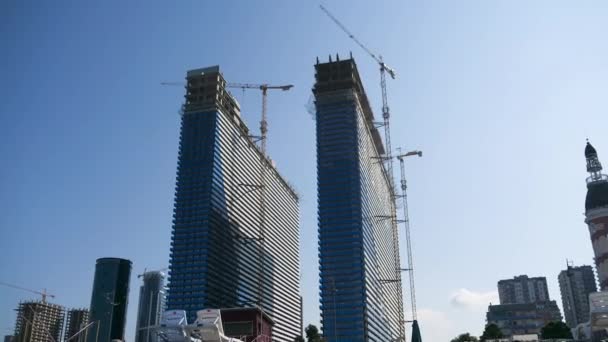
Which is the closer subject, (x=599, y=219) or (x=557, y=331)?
(x=599, y=219)

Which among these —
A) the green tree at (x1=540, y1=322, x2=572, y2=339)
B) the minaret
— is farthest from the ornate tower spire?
the green tree at (x1=540, y1=322, x2=572, y2=339)

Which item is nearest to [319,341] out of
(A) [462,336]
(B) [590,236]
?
(A) [462,336]

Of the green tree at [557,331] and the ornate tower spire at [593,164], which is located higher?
the ornate tower spire at [593,164]

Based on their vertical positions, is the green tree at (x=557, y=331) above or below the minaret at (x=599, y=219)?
below

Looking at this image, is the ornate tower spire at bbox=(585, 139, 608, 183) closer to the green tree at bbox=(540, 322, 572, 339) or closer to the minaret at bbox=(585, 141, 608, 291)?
the minaret at bbox=(585, 141, 608, 291)

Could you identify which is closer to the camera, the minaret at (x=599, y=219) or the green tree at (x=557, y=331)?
the minaret at (x=599, y=219)

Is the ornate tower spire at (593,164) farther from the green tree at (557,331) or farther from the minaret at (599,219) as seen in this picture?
the green tree at (557,331)

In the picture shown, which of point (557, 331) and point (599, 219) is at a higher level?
point (599, 219)

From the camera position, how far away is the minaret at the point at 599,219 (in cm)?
13325

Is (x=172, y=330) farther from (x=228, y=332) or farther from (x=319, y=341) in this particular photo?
(x=319, y=341)

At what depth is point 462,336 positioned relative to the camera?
640 feet

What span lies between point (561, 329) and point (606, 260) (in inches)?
1383

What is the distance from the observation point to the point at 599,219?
449 feet

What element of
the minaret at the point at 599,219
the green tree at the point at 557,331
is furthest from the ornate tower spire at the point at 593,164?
the green tree at the point at 557,331
